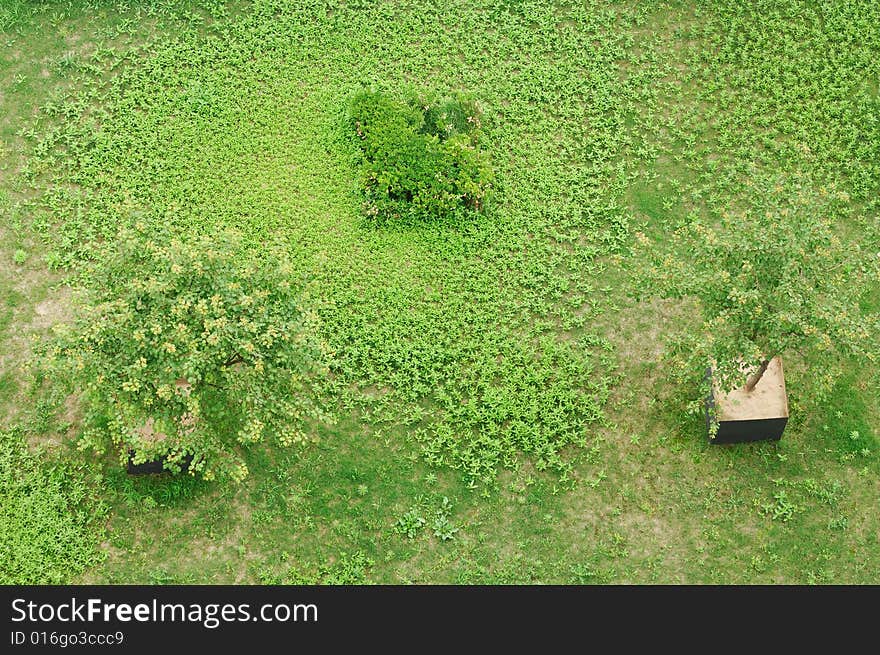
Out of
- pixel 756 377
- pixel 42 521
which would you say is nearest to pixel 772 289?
pixel 756 377

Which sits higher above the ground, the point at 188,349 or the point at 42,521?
the point at 188,349

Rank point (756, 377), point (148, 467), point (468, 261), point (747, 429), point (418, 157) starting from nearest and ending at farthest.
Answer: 1. point (148, 467)
2. point (756, 377)
3. point (747, 429)
4. point (468, 261)
5. point (418, 157)

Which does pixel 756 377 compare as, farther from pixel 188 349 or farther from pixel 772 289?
pixel 188 349

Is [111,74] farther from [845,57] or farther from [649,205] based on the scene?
[845,57]

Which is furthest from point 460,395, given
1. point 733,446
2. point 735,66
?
point 735,66

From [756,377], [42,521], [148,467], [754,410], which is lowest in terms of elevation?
[42,521]

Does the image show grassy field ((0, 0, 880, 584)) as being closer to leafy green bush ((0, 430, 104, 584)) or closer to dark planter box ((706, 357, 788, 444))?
leafy green bush ((0, 430, 104, 584))
